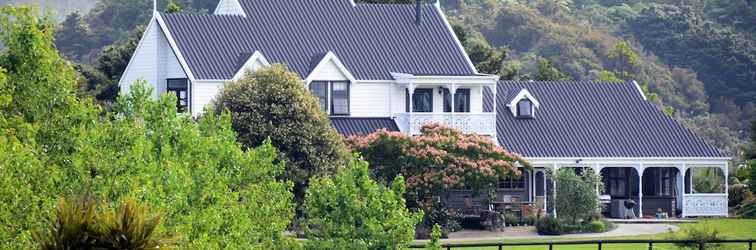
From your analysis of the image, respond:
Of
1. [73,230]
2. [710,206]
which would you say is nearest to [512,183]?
[710,206]

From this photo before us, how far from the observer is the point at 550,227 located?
55531 millimetres

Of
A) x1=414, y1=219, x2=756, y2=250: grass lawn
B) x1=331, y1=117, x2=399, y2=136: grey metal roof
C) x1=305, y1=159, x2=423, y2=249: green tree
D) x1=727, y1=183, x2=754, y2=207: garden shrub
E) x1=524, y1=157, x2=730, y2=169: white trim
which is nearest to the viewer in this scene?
x1=305, y1=159, x2=423, y2=249: green tree

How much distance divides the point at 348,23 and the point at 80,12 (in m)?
66.8

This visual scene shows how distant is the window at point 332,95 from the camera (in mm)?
60906

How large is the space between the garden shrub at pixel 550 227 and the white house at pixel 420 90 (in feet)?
15.7

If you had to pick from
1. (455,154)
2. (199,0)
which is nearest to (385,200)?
(455,154)

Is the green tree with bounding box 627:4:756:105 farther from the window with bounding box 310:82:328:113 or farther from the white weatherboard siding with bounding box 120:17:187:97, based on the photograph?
the white weatherboard siding with bounding box 120:17:187:97

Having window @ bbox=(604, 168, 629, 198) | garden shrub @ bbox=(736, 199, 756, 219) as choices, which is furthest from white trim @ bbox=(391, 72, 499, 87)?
garden shrub @ bbox=(736, 199, 756, 219)

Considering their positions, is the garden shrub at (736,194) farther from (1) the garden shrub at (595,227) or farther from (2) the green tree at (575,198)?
(1) the garden shrub at (595,227)

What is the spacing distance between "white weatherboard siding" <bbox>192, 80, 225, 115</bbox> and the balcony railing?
20.3 ft

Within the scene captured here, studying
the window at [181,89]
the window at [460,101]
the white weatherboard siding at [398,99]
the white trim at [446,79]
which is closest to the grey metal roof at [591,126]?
the window at [460,101]

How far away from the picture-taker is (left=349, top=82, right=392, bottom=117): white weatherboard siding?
202 ft

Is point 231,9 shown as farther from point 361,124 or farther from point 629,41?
point 629,41

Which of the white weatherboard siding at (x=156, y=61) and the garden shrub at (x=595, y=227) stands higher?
the white weatherboard siding at (x=156, y=61)
